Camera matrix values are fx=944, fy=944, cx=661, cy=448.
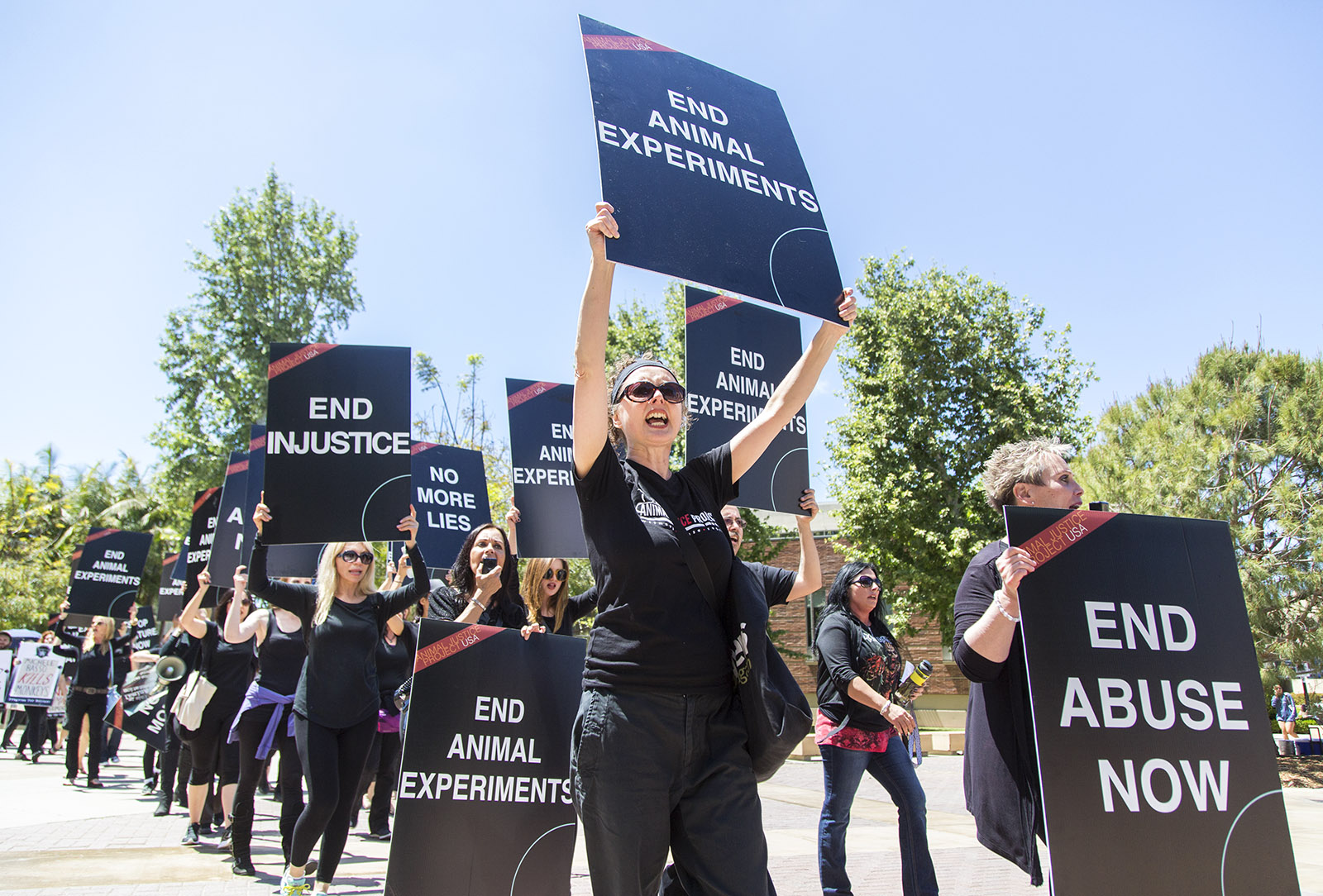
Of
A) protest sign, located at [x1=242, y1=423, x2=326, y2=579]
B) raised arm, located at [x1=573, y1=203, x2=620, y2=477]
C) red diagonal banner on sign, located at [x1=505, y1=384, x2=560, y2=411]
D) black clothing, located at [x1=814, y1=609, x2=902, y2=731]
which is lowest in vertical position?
black clothing, located at [x1=814, y1=609, x2=902, y2=731]

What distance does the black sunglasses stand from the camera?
2.82 meters

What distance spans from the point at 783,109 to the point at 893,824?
25.3 feet

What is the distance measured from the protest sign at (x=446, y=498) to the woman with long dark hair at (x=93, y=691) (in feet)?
19.9

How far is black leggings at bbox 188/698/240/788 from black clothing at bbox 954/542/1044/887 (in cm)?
614

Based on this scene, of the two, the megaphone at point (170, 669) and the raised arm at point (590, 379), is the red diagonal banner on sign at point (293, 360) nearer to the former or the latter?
the raised arm at point (590, 379)

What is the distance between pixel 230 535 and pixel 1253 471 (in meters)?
15.4

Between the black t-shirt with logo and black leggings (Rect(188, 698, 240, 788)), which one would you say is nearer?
the black t-shirt with logo

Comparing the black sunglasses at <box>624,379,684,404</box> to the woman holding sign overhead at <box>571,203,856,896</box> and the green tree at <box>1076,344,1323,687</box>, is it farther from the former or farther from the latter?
the green tree at <box>1076,344,1323,687</box>

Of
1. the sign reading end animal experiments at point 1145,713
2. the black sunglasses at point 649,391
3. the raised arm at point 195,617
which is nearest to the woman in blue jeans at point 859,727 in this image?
the sign reading end animal experiments at point 1145,713

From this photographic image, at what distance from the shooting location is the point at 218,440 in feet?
105

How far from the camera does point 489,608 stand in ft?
18.3

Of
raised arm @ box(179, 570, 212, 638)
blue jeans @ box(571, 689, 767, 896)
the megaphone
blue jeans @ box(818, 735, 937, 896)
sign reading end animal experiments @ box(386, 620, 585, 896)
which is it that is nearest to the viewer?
blue jeans @ box(571, 689, 767, 896)

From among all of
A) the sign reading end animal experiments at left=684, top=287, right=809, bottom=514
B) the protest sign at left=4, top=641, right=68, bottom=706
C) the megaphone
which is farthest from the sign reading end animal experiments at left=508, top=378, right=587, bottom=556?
the protest sign at left=4, top=641, right=68, bottom=706

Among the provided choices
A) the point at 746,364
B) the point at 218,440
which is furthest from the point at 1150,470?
the point at 218,440
